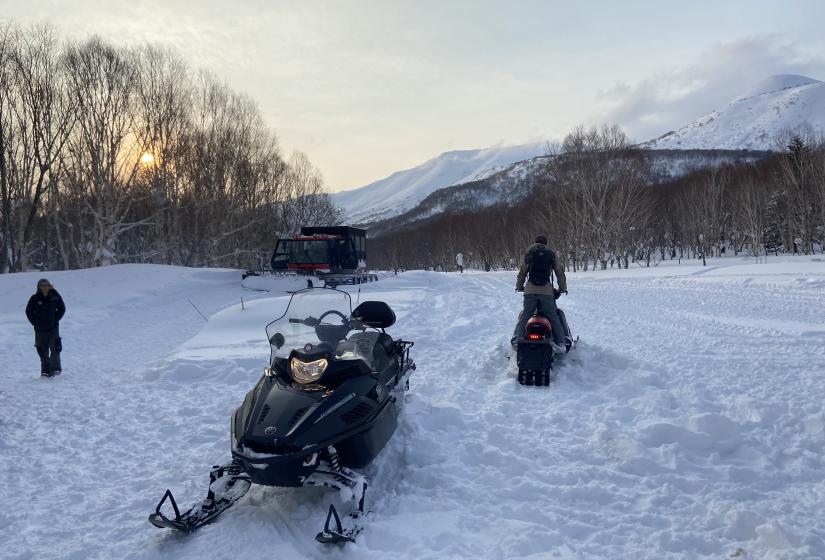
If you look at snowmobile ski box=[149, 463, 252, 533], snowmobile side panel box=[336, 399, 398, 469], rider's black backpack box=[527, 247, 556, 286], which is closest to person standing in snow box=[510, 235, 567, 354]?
rider's black backpack box=[527, 247, 556, 286]

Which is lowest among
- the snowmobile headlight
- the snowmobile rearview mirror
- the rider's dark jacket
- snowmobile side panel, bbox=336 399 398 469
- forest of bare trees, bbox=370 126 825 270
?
snowmobile side panel, bbox=336 399 398 469

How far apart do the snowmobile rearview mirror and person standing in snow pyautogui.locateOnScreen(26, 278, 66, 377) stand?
5878 millimetres

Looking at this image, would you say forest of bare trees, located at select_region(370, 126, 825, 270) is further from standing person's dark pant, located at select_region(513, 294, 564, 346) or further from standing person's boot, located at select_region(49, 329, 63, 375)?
standing person's boot, located at select_region(49, 329, 63, 375)

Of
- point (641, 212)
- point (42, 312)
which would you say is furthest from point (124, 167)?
point (641, 212)

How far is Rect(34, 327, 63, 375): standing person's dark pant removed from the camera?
839 centimetres

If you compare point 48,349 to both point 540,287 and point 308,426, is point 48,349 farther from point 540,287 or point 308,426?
point 540,287

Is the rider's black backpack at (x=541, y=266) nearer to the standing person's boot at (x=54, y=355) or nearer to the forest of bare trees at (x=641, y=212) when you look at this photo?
the standing person's boot at (x=54, y=355)

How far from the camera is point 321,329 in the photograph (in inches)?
184

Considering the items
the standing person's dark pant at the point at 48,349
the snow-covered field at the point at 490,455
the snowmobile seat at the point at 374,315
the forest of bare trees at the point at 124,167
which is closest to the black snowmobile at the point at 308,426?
the snow-covered field at the point at 490,455

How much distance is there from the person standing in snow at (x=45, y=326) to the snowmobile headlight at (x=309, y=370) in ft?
21.2

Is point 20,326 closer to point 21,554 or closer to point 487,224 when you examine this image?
point 21,554

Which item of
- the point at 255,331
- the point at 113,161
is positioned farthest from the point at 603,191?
the point at 255,331

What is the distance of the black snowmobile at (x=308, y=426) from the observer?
11.1 feet

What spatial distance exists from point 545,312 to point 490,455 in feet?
9.79
